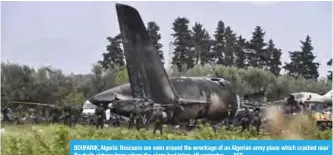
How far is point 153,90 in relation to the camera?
1623cm

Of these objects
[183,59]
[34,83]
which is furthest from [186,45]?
[34,83]

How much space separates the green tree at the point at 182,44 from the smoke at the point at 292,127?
7.19m

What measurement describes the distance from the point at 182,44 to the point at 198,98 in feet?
16.2

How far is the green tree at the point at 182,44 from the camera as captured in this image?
18066 mm

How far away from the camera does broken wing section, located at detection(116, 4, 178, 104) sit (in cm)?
1599

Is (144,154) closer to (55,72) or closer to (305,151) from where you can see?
(305,151)

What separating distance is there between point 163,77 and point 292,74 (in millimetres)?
8921

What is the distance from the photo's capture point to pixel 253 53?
22.1 meters

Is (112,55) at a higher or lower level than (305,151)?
higher
